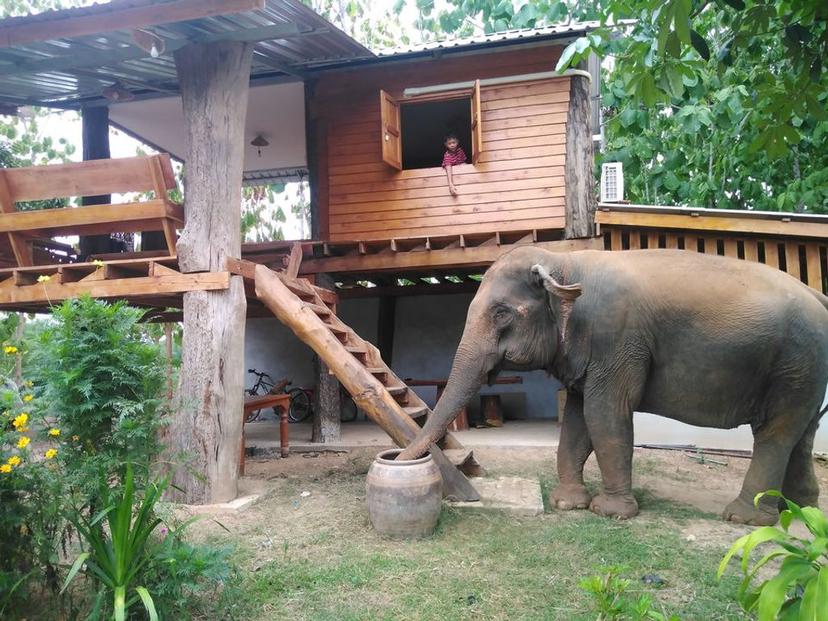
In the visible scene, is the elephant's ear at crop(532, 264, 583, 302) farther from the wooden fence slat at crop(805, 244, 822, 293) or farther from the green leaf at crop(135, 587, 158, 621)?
the wooden fence slat at crop(805, 244, 822, 293)

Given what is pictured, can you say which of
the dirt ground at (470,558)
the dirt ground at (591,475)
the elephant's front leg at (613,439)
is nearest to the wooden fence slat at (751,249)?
the dirt ground at (591,475)

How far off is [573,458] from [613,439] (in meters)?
0.64

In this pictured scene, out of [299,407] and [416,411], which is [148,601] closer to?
[416,411]

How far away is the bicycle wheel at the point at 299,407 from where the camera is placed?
12281 mm

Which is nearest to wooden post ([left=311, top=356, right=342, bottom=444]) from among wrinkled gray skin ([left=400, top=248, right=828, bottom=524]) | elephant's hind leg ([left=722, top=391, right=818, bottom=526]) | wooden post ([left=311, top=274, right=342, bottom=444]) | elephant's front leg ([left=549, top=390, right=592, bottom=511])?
wooden post ([left=311, top=274, right=342, bottom=444])

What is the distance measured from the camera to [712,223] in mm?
7812

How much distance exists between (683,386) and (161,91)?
811cm

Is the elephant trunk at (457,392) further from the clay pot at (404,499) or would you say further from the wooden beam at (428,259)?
the wooden beam at (428,259)

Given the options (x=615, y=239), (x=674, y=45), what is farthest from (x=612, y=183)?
(x=674, y=45)

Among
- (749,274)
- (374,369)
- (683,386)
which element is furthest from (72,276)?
(749,274)

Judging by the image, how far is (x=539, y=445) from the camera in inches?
340

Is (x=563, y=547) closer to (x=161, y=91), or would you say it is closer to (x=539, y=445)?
(x=539, y=445)

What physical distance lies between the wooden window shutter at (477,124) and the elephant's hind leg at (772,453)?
505 centimetres

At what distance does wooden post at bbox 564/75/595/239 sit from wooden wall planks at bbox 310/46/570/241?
0.10 meters
